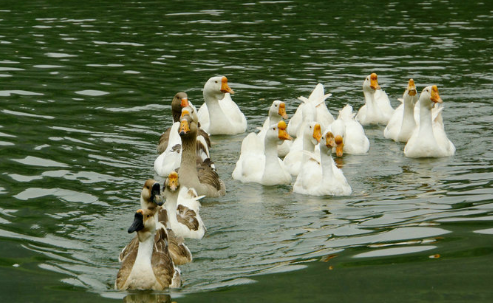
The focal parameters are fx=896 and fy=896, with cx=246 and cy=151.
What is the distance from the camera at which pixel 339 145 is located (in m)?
14.6

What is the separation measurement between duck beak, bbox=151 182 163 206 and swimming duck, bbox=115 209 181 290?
131 mm

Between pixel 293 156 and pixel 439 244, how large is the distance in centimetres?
504

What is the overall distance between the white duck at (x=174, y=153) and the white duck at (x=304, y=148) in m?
1.44

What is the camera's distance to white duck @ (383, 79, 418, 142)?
15969mm

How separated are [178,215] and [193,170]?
203 cm

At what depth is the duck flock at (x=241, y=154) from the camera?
949 cm

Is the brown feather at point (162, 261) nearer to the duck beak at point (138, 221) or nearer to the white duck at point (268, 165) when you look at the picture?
the duck beak at point (138, 221)

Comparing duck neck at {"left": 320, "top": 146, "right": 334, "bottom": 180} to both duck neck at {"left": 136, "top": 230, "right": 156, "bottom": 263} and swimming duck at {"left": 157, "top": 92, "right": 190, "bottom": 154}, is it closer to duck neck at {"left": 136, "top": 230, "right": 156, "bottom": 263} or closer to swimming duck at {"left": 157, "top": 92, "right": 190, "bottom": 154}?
swimming duck at {"left": 157, "top": 92, "right": 190, "bottom": 154}

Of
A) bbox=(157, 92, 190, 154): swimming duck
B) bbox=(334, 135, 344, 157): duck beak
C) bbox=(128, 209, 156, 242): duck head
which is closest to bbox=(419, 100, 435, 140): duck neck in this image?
bbox=(334, 135, 344, 157): duck beak

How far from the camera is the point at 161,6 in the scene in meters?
29.8

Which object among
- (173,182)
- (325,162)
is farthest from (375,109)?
(173,182)

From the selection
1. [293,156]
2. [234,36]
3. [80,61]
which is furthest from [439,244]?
[234,36]

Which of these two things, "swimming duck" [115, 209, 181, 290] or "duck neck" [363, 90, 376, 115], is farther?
"duck neck" [363, 90, 376, 115]

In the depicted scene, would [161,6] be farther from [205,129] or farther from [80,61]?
[205,129]
